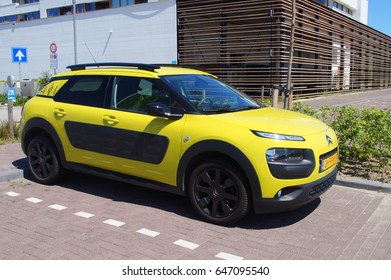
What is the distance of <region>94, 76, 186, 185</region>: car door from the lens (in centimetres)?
456

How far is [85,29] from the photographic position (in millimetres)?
30328

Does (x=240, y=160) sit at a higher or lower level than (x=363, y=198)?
higher

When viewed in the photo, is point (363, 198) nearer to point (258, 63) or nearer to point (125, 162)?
point (125, 162)

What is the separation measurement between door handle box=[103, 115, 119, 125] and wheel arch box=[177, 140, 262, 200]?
1.06m

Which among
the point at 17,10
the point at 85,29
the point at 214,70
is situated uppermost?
the point at 17,10

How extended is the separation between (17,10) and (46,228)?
4789 centimetres

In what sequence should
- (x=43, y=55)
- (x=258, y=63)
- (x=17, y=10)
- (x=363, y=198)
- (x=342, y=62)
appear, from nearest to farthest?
1. (x=363, y=198)
2. (x=258, y=63)
3. (x=342, y=62)
4. (x=43, y=55)
5. (x=17, y=10)

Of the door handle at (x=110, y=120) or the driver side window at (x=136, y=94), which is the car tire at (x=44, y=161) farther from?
the driver side window at (x=136, y=94)

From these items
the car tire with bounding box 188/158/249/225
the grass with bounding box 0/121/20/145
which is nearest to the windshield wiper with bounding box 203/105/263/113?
the car tire with bounding box 188/158/249/225

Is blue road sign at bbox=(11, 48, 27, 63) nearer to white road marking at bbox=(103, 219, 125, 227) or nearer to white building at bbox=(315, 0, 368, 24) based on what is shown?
white road marking at bbox=(103, 219, 125, 227)

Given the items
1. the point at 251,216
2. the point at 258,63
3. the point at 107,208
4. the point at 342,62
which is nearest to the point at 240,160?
the point at 251,216

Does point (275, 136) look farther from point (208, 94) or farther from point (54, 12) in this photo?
point (54, 12)

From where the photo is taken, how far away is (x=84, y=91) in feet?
18.0

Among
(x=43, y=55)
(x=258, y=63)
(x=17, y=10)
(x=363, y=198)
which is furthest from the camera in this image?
(x=17, y=10)
